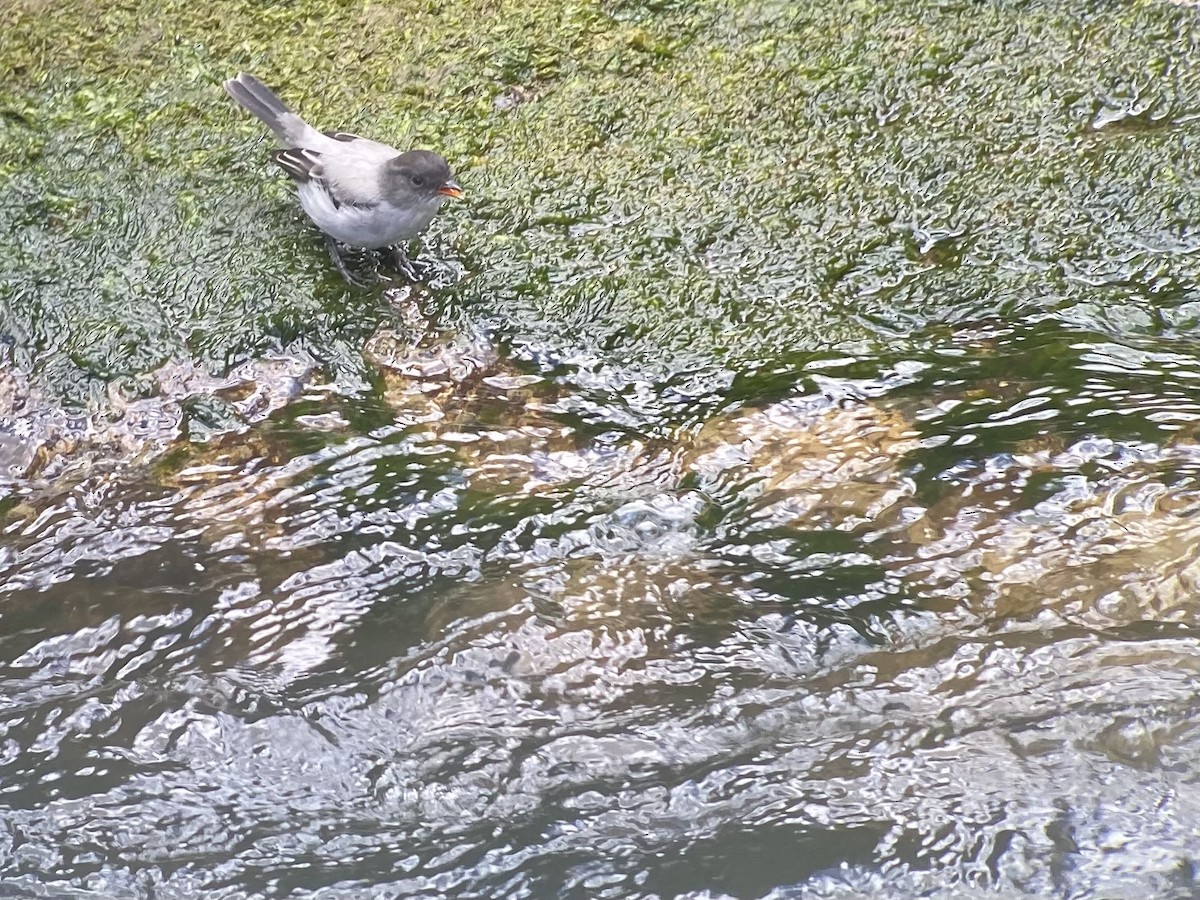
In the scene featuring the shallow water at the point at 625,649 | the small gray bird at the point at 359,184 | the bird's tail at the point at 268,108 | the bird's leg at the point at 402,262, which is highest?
A: the bird's tail at the point at 268,108

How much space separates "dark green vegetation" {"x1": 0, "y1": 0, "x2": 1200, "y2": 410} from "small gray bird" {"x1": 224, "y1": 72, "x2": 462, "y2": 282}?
273mm

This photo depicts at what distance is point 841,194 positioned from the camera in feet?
16.8

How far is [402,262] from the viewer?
5.09 meters

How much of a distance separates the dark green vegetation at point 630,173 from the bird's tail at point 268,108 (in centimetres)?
27

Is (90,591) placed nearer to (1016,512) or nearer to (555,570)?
(555,570)

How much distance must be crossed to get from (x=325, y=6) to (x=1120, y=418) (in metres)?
4.61

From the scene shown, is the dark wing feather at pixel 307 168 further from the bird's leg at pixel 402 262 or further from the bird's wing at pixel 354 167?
the bird's leg at pixel 402 262

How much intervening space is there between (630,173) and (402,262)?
1.18 meters

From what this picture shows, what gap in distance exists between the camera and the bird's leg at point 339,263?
16.6 ft

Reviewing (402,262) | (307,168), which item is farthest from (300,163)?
(402,262)

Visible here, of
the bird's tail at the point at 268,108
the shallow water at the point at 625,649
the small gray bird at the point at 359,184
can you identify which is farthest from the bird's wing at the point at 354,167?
the shallow water at the point at 625,649

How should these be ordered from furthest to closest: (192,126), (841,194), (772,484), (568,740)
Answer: (192,126), (841,194), (772,484), (568,740)

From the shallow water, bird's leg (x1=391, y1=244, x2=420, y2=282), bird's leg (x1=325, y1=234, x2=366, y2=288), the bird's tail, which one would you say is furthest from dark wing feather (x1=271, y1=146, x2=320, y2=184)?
the shallow water

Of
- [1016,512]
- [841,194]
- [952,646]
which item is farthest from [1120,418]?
[841,194]
